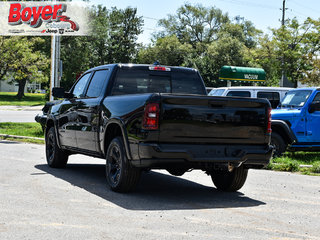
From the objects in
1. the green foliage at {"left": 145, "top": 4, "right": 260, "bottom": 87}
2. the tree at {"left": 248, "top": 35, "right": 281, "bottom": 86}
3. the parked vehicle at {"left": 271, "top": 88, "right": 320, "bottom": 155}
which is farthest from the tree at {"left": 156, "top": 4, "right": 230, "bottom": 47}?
the parked vehicle at {"left": 271, "top": 88, "right": 320, "bottom": 155}

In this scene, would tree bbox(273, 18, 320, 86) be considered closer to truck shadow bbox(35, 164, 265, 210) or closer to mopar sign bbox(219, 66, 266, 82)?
mopar sign bbox(219, 66, 266, 82)

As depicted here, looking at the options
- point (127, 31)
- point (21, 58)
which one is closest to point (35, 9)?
point (21, 58)

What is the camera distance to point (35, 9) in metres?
33.7

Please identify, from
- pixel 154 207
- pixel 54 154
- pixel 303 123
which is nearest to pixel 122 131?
pixel 154 207

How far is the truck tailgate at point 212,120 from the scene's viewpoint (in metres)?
7.16

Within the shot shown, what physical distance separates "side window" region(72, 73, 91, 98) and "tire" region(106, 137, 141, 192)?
84.5 inches

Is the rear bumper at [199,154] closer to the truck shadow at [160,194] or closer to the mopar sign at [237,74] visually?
the truck shadow at [160,194]

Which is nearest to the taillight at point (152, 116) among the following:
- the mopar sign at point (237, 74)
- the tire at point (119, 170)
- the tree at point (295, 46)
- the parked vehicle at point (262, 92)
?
the tire at point (119, 170)

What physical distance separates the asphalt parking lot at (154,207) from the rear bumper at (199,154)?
0.57 m

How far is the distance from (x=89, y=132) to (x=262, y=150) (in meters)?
2.96

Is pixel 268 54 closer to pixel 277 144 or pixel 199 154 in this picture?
pixel 277 144

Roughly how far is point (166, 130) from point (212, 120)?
69 centimetres

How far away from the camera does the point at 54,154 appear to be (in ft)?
35.1

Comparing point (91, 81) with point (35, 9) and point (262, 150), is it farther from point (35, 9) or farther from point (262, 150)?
point (35, 9)
